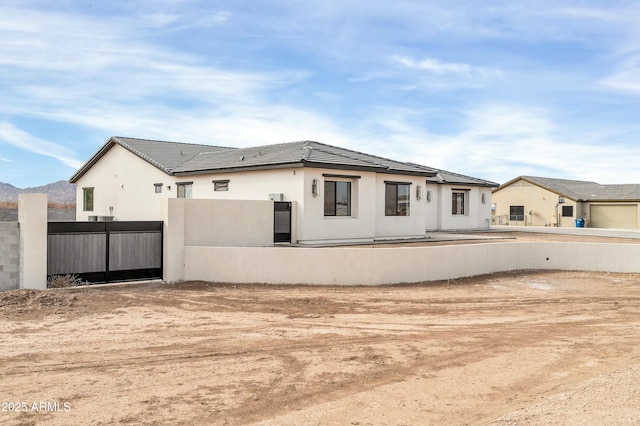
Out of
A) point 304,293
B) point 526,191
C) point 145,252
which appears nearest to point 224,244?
point 145,252

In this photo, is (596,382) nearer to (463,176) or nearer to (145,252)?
(145,252)

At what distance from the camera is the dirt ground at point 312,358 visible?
19.8 feet

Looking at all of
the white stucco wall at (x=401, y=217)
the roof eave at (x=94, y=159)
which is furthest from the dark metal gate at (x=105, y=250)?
the roof eave at (x=94, y=159)

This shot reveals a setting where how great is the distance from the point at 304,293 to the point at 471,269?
672cm

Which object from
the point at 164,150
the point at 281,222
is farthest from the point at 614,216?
the point at 164,150

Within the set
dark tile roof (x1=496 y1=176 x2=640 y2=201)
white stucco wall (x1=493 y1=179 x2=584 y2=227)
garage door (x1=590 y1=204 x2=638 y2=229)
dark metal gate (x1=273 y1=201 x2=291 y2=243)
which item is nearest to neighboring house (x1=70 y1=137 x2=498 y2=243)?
dark metal gate (x1=273 y1=201 x2=291 y2=243)

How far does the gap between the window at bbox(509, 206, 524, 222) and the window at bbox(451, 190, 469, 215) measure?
15.0 metres

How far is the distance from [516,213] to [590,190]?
20.0 ft

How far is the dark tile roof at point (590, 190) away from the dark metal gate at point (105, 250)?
3578 centimetres

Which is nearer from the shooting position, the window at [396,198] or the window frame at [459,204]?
the window at [396,198]

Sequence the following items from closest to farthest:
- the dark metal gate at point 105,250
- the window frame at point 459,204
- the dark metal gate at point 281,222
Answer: the dark metal gate at point 105,250
the dark metal gate at point 281,222
the window frame at point 459,204

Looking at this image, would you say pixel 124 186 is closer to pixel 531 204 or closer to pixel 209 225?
pixel 209 225

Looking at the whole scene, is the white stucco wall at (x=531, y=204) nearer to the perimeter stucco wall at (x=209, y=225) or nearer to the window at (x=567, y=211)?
the window at (x=567, y=211)

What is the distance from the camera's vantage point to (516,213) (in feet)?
149
